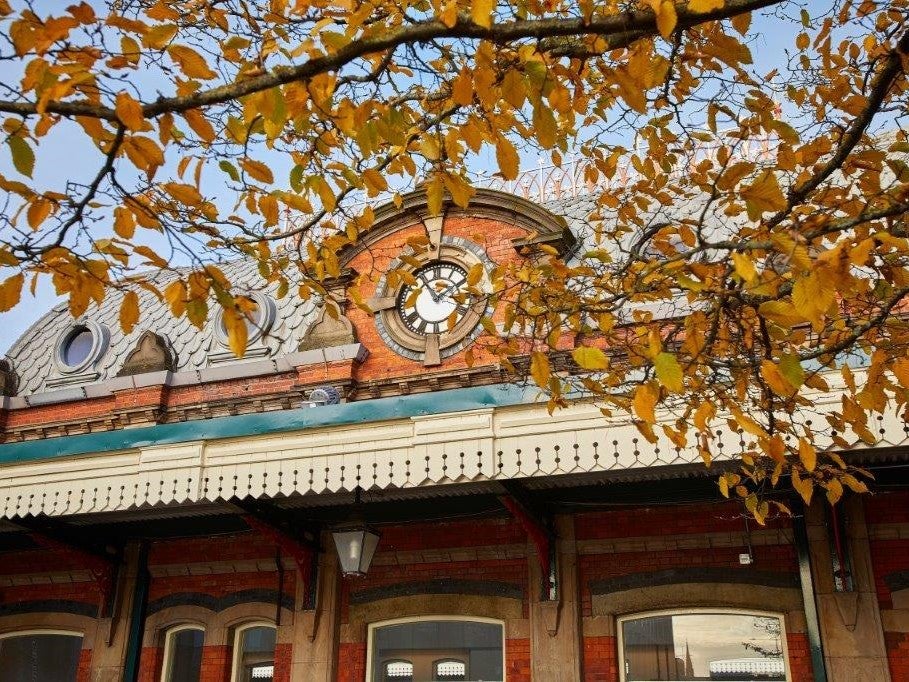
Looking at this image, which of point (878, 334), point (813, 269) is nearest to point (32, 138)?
point (813, 269)

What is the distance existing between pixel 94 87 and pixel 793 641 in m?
7.69

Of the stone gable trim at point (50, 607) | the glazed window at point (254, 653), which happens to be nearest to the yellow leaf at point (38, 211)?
the glazed window at point (254, 653)

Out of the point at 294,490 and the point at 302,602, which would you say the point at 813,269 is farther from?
the point at 302,602

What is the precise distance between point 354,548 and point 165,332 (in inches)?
266

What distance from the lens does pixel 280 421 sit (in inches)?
349

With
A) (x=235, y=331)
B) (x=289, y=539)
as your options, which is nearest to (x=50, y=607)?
(x=289, y=539)

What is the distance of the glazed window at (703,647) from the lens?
27.8 ft

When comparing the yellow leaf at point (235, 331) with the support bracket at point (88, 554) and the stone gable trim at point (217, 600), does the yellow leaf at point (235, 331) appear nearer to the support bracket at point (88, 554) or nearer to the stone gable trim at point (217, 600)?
the stone gable trim at point (217, 600)

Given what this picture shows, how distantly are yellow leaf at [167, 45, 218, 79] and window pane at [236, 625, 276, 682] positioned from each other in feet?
27.7

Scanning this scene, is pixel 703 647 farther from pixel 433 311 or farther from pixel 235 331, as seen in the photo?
pixel 235 331

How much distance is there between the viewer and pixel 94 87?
11.3 feet

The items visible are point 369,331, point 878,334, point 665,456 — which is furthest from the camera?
point 369,331

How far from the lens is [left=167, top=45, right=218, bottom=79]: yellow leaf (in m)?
3.36

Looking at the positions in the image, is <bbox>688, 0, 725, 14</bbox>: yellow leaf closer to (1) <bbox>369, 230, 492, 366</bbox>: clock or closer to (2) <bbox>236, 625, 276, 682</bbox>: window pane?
(1) <bbox>369, 230, 492, 366</bbox>: clock
